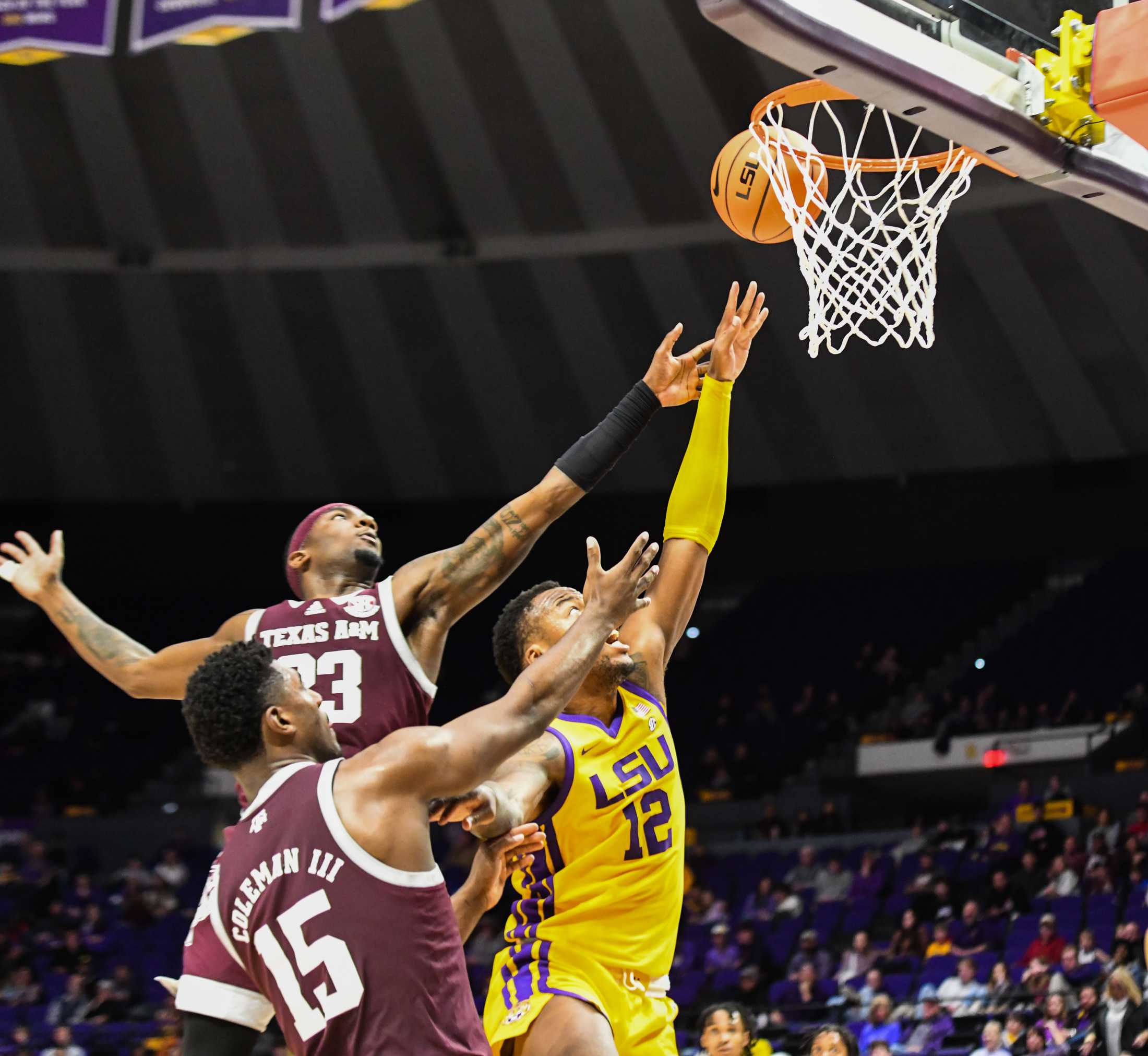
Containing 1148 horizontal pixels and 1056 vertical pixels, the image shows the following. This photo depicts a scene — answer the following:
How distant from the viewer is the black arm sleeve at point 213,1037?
151 inches

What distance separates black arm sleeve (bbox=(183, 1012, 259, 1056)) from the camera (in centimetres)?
383

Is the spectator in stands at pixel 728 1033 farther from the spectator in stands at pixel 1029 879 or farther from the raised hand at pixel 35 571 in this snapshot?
the spectator in stands at pixel 1029 879

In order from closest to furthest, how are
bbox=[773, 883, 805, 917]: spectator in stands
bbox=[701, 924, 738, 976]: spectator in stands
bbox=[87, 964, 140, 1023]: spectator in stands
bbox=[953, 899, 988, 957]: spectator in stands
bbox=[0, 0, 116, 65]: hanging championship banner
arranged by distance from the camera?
1. bbox=[953, 899, 988, 957]: spectator in stands
2. bbox=[0, 0, 116, 65]: hanging championship banner
3. bbox=[701, 924, 738, 976]: spectator in stands
4. bbox=[87, 964, 140, 1023]: spectator in stands
5. bbox=[773, 883, 805, 917]: spectator in stands

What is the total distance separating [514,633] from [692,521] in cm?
76

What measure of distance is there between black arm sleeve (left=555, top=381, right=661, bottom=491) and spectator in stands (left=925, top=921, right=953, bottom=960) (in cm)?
973

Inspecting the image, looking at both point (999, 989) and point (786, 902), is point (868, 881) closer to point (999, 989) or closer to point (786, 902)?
point (786, 902)

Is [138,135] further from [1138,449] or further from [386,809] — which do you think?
[386,809]

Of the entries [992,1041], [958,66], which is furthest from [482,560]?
[992,1041]

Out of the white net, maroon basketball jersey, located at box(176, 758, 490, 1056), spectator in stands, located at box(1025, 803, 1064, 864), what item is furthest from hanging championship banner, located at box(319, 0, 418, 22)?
maroon basketball jersey, located at box(176, 758, 490, 1056)

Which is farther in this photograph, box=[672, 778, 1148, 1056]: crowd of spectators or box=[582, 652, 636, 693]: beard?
box=[672, 778, 1148, 1056]: crowd of spectators

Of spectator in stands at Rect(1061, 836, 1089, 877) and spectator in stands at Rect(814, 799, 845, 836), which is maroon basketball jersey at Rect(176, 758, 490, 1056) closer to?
spectator in stands at Rect(1061, 836, 1089, 877)

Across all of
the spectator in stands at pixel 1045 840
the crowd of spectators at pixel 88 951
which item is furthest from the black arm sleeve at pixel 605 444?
the spectator in stands at pixel 1045 840

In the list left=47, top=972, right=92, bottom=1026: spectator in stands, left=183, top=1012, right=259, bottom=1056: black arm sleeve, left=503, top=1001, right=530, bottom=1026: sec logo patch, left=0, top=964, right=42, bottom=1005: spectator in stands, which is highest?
left=0, top=964, right=42, bottom=1005: spectator in stands

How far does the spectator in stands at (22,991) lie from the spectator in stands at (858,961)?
801 cm
